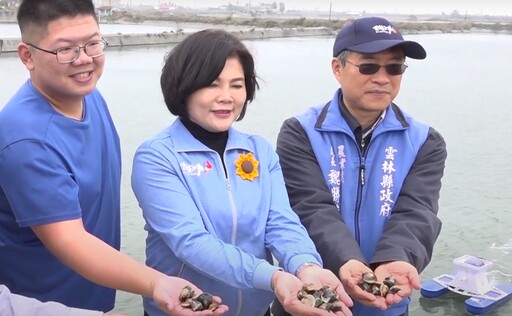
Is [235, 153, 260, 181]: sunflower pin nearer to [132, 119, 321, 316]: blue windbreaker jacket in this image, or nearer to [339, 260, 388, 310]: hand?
[132, 119, 321, 316]: blue windbreaker jacket

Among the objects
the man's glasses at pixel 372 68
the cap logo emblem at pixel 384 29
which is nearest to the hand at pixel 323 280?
the man's glasses at pixel 372 68

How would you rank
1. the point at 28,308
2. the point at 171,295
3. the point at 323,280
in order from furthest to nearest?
the point at 323,280, the point at 171,295, the point at 28,308

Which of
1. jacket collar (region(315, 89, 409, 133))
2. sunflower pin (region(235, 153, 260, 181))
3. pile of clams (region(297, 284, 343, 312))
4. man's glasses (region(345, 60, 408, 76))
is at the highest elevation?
man's glasses (region(345, 60, 408, 76))

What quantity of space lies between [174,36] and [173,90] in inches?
924

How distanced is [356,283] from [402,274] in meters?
0.15

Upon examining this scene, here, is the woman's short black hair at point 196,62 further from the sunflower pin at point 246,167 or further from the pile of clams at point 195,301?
the pile of clams at point 195,301

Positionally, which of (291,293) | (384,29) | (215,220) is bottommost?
(291,293)

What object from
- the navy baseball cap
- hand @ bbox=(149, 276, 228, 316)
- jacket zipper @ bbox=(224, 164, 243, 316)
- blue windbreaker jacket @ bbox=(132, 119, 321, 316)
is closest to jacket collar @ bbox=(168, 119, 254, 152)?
blue windbreaker jacket @ bbox=(132, 119, 321, 316)

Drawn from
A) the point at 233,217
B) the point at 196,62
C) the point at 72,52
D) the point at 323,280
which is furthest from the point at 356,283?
the point at 72,52

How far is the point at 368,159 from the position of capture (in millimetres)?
2074

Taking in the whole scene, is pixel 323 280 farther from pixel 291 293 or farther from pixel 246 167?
pixel 246 167

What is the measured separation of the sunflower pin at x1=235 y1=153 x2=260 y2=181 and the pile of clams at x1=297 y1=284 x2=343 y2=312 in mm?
369

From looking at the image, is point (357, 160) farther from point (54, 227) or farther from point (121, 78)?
point (121, 78)

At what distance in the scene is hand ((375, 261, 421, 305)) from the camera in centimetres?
185
